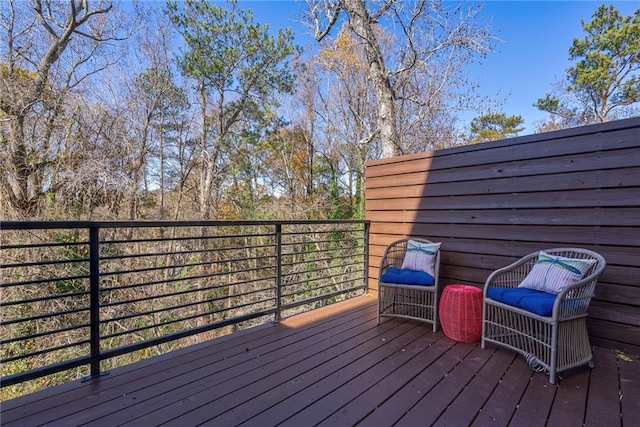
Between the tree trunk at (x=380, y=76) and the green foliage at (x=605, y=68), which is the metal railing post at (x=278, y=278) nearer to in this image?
the tree trunk at (x=380, y=76)

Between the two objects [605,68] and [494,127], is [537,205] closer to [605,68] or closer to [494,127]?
[605,68]

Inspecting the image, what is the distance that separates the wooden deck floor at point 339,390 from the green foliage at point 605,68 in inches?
392

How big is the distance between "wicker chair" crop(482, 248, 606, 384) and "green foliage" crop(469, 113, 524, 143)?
8242 mm

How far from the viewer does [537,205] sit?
2518 mm

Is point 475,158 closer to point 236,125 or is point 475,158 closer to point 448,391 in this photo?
point 448,391

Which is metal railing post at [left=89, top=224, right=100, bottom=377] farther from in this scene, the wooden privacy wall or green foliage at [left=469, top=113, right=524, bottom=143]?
green foliage at [left=469, top=113, right=524, bottom=143]

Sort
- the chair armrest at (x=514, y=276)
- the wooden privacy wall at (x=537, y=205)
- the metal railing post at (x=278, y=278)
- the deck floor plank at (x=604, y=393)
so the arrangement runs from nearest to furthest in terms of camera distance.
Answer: the deck floor plank at (x=604, y=393), the wooden privacy wall at (x=537, y=205), the chair armrest at (x=514, y=276), the metal railing post at (x=278, y=278)

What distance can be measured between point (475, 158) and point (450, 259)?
969 millimetres

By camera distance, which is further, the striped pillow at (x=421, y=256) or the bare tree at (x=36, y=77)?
the bare tree at (x=36, y=77)

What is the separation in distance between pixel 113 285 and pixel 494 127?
1231 centimetres

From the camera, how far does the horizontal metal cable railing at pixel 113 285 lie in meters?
1.79

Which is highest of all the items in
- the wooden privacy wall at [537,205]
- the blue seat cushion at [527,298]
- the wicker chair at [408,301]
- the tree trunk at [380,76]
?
the tree trunk at [380,76]

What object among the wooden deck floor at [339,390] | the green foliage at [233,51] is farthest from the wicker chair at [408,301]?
the green foliage at [233,51]

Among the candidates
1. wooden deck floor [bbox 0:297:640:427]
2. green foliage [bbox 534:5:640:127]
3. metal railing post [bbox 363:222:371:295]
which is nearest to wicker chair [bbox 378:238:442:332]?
wooden deck floor [bbox 0:297:640:427]
